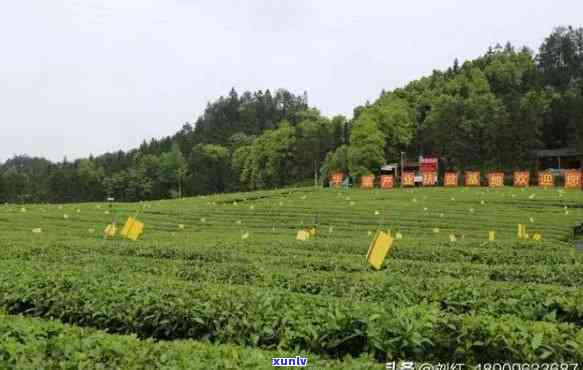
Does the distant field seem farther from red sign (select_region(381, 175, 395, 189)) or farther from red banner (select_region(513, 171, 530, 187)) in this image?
red sign (select_region(381, 175, 395, 189))

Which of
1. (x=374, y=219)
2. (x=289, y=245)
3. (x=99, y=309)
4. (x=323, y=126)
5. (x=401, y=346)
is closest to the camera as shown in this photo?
(x=401, y=346)

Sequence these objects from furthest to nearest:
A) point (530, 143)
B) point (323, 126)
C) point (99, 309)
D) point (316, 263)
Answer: point (323, 126), point (530, 143), point (316, 263), point (99, 309)

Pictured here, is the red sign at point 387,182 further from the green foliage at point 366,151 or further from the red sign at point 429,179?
the green foliage at point 366,151

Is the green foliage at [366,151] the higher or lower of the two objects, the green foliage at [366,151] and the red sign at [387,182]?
the higher

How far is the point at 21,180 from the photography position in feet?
324

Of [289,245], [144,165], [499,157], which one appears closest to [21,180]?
[144,165]

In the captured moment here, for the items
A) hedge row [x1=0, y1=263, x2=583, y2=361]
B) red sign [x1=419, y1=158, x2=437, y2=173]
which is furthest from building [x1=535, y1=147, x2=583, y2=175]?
hedge row [x1=0, y1=263, x2=583, y2=361]

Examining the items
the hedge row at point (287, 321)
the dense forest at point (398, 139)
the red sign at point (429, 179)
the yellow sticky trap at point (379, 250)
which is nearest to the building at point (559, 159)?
the dense forest at point (398, 139)

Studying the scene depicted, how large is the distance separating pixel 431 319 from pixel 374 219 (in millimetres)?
25191

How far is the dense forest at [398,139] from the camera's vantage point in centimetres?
6681

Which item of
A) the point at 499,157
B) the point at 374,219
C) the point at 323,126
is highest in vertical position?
the point at 323,126

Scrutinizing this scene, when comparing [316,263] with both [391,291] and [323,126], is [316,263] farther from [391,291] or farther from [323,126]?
[323,126]

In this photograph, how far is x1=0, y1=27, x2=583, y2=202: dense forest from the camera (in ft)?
219

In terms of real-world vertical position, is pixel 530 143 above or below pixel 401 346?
above
